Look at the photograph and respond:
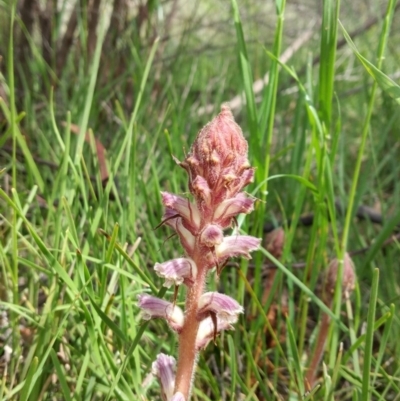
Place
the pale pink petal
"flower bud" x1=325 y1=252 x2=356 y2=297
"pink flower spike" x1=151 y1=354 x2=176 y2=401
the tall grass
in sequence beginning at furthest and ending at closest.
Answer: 1. "flower bud" x1=325 y1=252 x2=356 y2=297
2. the tall grass
3. "pink flower spike" x1=151 y1=354 x2=176 y2=401
4. the pale pink petal

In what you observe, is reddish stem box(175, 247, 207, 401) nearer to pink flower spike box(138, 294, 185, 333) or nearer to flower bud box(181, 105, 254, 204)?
pink flower spike box(138, 294, 185, 333)

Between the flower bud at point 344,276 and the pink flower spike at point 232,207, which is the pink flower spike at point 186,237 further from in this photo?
the flower bud at point 344,276

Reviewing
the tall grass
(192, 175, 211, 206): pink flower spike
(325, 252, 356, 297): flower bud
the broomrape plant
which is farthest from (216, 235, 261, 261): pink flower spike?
(325, 252, 356, 297): flower bud

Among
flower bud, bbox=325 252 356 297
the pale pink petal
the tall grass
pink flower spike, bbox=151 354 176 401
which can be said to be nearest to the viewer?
the pale pink petal

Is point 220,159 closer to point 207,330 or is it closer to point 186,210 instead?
point 186,210

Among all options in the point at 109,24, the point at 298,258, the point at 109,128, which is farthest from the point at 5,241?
the point at 109,24
